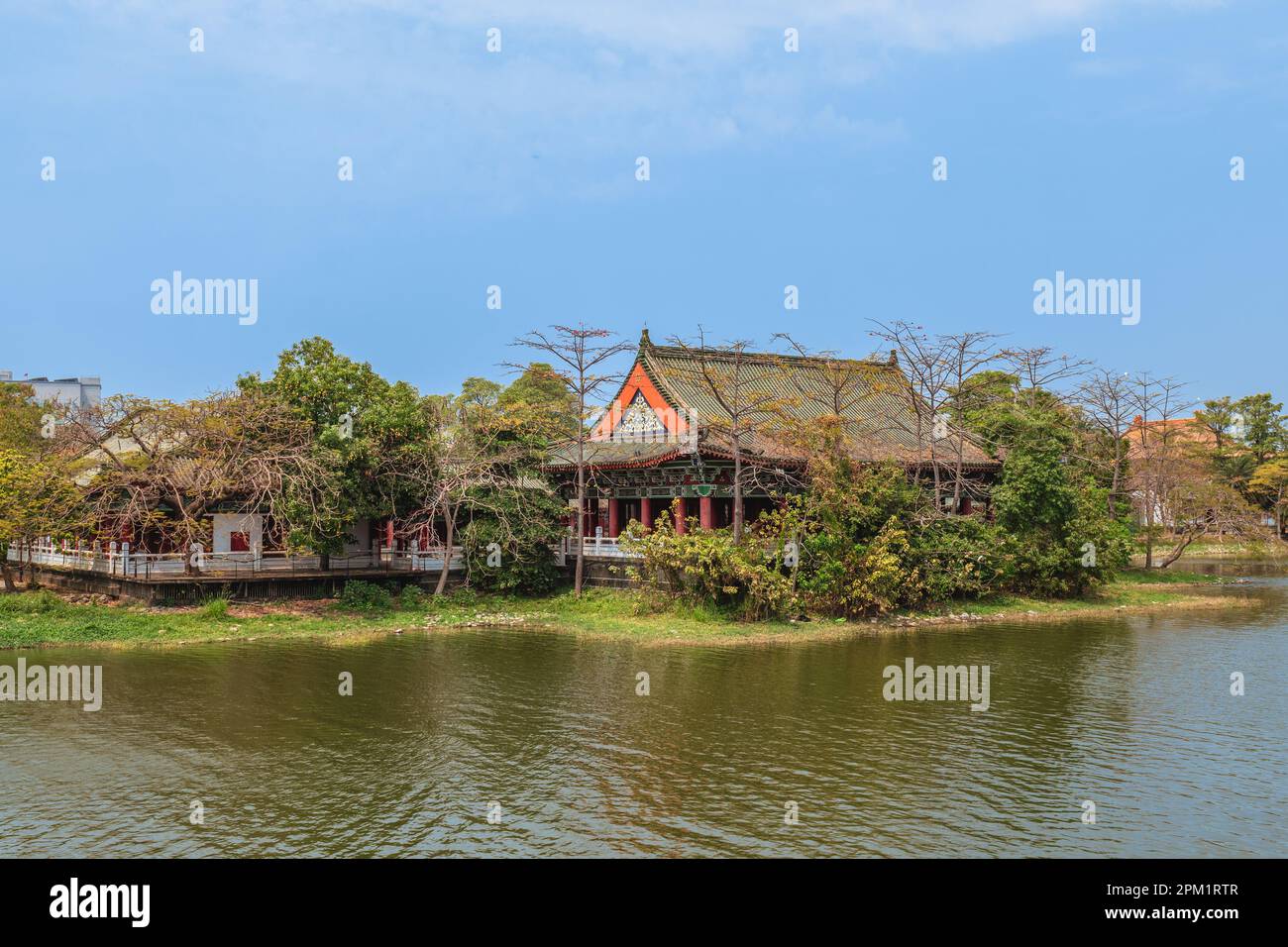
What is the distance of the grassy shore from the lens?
25766mm

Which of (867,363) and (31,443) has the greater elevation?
(867,363)

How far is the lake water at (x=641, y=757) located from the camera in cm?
1186

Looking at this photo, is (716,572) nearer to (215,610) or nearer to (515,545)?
(515,545)

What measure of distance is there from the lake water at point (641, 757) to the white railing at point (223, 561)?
6060 millimetres

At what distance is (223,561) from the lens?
3061cm

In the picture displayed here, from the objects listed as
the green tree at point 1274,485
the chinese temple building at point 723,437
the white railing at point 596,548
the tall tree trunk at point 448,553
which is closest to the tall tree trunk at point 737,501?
Result: the chinese temple building at point 723,437

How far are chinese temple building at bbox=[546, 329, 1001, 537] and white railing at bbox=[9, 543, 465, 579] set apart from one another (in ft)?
20.9

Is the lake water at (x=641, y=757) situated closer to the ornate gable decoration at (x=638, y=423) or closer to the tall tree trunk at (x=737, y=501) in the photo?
the tall tree trunk at (x=737, y=501)

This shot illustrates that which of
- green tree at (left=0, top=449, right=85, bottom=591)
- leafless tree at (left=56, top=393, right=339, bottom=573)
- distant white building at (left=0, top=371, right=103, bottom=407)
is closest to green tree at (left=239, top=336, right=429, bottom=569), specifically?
leafless tree at (left=56, top=393, right=339, bottom=573)

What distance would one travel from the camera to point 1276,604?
115 ft

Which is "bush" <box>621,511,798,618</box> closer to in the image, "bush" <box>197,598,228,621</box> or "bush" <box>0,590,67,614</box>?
"bush" <box>197,598,228,621</box>
